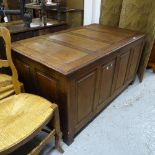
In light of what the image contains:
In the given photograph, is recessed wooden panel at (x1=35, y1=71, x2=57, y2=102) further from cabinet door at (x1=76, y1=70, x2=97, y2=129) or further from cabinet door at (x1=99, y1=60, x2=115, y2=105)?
cabinet door at (x1=99, y1=60, x2=115, y2=105)

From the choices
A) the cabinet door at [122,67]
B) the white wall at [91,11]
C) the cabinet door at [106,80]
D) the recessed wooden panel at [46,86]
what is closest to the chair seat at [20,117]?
the recessed wooden panel at [46,86]

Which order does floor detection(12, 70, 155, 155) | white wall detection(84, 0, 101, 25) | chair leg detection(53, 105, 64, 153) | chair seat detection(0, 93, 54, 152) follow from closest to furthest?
1. chair seat detection(0, 93, 54, 152)
2. chair leg detection(53, 105, 64, 153)
3. floor detection(12, 70, 155, 155)
4. white wall detection(84, 0, 101, 25)

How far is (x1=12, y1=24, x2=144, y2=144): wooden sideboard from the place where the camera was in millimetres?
1189

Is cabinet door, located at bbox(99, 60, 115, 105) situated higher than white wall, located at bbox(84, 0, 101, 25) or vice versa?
white wall, located at bbox(84, 0, 101, 25)

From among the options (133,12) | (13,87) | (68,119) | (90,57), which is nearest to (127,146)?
(68,119)

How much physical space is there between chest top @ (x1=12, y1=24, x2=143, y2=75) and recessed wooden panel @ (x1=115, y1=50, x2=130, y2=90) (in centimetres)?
15

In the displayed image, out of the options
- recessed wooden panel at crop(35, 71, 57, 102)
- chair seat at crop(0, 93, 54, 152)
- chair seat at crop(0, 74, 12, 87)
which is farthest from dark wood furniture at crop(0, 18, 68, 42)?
chair seat at crop(0, 93, 54, 152)

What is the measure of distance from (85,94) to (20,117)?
525mm

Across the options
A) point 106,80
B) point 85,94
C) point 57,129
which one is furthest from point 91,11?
point 57,129

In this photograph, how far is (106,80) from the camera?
157 centimetres

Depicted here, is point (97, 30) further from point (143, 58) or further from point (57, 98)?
point (57, 98)

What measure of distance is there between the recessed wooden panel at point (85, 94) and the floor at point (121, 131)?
0.74 feet

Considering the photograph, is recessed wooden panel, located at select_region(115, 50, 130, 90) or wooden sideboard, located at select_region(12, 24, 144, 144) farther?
recessed wooden panel, located at select_region(115, 50, 130, 90)

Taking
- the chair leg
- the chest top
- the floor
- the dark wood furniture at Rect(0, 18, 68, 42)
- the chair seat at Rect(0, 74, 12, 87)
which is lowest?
the floor
